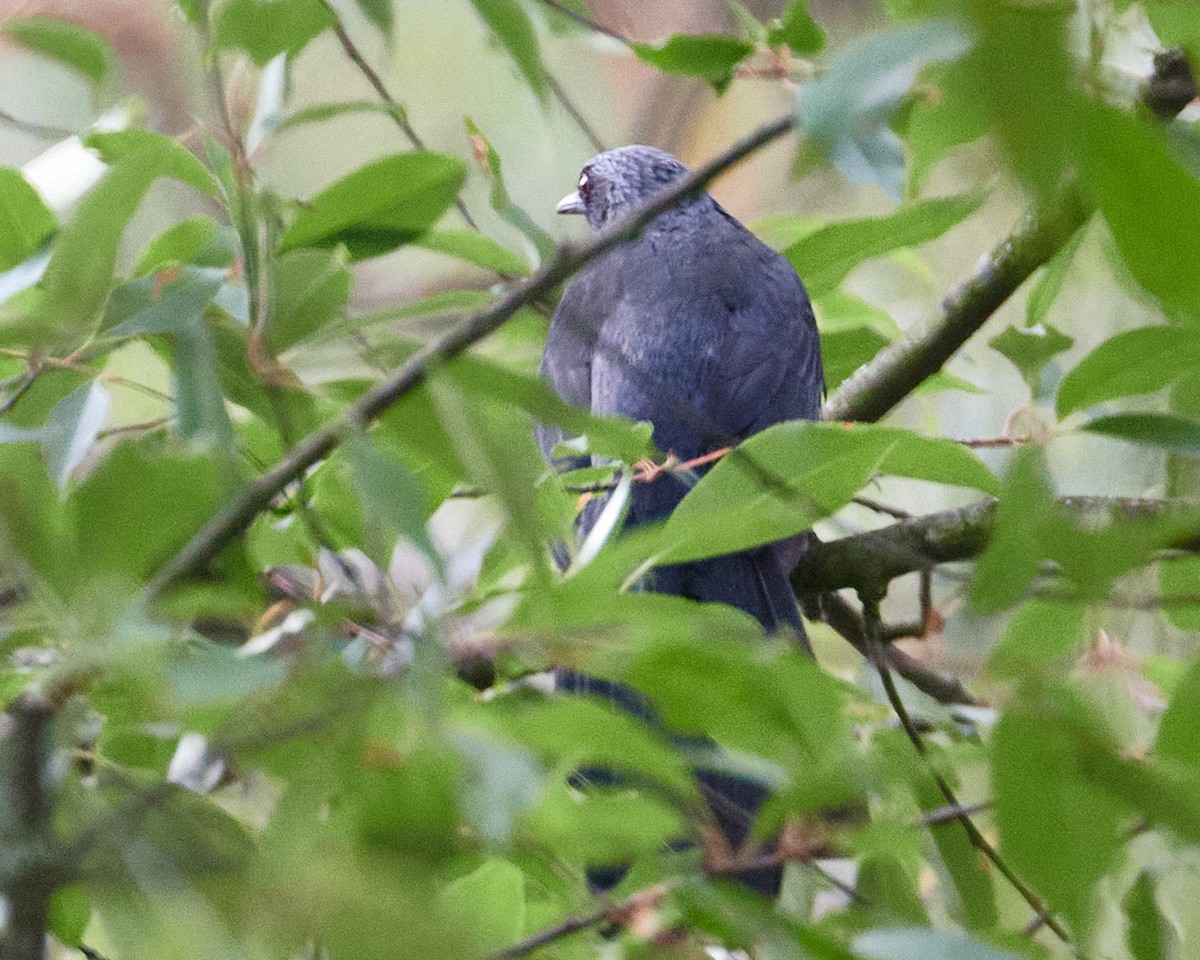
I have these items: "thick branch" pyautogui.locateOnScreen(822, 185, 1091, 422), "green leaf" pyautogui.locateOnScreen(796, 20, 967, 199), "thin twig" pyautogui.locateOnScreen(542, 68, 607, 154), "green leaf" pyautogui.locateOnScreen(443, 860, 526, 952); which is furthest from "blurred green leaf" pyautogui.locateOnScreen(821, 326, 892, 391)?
"green leaf" pyautogui.locateOnScreen(796, 20, 967, 199)

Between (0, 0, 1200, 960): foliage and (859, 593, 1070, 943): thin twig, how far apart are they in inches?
0.5

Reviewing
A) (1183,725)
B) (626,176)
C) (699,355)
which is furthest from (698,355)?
(1183,725)

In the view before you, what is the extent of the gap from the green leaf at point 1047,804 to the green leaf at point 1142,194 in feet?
0.44

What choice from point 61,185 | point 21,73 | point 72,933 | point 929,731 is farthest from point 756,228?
point 21,73

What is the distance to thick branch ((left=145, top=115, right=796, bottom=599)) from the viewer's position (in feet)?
1.23

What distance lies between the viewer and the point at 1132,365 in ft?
2.21

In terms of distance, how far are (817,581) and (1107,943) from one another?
405mm

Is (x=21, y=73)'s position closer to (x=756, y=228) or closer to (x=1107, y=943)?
(x=756, y=228)

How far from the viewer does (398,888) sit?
1.15ft

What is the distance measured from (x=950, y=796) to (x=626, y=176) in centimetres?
173

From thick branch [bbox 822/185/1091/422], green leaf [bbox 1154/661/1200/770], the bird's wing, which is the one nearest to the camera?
green leaf [bbox 1154/661/1200/770]

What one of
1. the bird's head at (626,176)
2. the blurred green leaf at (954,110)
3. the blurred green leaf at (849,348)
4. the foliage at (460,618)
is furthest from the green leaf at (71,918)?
the bird's head at (626,176)

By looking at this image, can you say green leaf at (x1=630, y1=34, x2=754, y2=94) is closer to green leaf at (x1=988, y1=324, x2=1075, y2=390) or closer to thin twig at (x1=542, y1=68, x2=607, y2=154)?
thin twig at (x1=542, y1=68, x2=607, y2=154)

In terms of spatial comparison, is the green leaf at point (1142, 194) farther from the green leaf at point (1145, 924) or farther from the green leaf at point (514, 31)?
the green leaf at point (1145, 924)
